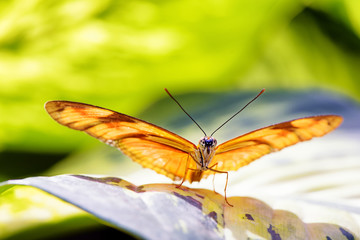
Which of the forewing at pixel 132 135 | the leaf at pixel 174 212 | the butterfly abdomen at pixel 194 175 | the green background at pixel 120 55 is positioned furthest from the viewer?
the green background at pixel 120 55

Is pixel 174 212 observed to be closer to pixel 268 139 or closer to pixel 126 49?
pixel 268 139

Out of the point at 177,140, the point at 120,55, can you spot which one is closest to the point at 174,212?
the point at 177,140

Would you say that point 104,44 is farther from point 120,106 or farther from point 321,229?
point 321,229

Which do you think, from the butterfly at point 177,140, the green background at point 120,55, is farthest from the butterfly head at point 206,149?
the green background at point 120,55

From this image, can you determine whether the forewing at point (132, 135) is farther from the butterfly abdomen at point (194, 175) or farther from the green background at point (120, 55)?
the green background at point (120, 55)

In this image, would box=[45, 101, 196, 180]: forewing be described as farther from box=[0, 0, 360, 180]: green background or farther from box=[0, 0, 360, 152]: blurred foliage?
box=[0, 0, 360, 152]: blurred foliage

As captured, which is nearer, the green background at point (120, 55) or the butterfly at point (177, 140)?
the butterfly at point (177, 140)

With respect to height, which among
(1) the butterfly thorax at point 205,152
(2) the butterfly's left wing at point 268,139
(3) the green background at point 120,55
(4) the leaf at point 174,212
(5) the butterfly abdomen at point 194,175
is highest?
(3) the green background at point 120,55

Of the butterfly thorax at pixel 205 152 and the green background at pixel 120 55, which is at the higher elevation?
the green background at pixel 120 55
